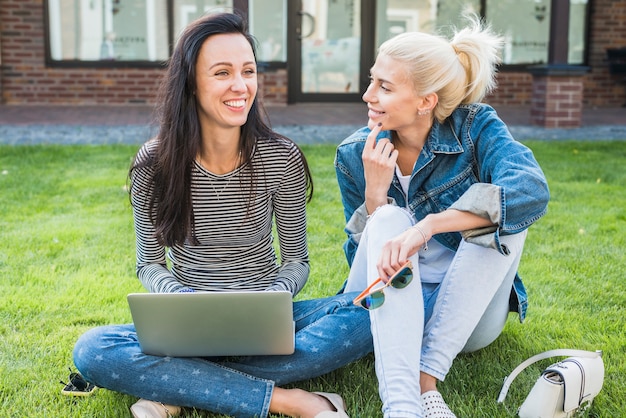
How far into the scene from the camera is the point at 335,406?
2.19 meters

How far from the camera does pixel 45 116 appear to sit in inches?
361

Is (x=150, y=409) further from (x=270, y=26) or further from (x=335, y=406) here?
(x=270, y=26)

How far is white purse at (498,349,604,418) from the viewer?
2072 mm

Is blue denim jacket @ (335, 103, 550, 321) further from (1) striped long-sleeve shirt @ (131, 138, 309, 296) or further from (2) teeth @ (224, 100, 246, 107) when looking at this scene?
(2) teeth @ (224, 100, 246, 107)

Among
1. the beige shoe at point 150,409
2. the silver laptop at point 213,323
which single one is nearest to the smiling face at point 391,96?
the silver laptop at point 213,323

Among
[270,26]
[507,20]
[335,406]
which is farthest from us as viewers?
[507,20]

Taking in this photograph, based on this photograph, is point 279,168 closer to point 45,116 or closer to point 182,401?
point 182,401

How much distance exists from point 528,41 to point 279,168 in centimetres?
1014

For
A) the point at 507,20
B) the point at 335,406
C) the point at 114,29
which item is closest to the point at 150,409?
the point at 335,406

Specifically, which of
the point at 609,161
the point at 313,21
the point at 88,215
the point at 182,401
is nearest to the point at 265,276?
the point at 182,401

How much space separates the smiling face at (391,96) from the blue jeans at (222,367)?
1.88 feet

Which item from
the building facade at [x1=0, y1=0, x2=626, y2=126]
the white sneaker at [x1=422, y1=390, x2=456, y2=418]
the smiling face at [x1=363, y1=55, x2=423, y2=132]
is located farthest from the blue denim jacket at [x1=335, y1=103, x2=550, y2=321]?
the building facade at [x1=0, y1=0, x2=626, y2=126]

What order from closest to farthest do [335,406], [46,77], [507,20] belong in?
[335,406] < [46,77] < [507,20]

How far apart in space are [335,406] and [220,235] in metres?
0.65
